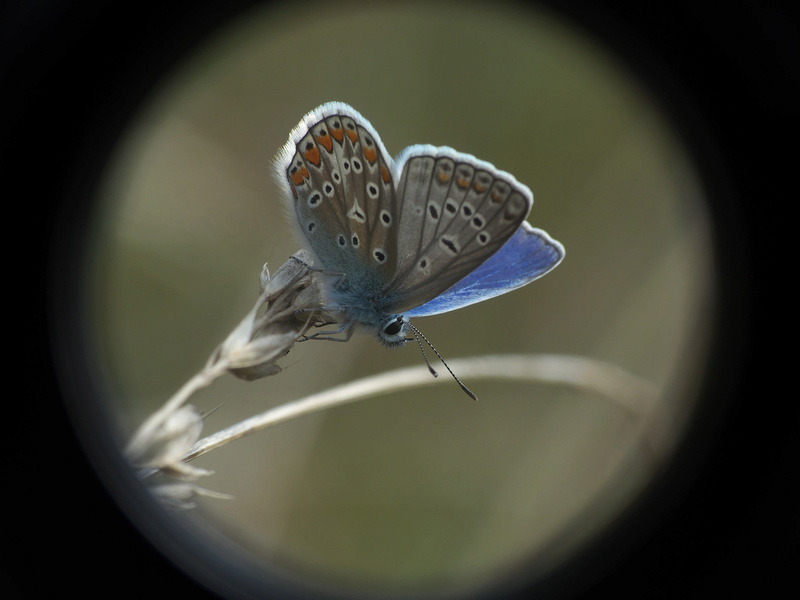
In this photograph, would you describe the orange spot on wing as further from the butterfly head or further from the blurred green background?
the blurred green background

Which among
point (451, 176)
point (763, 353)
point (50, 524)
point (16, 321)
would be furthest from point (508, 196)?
point (50, 524)

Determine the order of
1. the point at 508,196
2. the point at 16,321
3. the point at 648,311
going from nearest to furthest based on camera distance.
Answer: the point at 16,321 → the point at 508,196 → the point at 648,311

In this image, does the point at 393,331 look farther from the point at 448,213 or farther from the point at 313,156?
the point at 313,156

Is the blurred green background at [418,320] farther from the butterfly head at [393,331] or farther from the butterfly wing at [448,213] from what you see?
the butterfly wing at [448,213]

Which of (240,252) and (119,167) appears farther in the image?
(240,252)

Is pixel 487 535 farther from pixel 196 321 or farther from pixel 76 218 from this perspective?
pixel 76 218

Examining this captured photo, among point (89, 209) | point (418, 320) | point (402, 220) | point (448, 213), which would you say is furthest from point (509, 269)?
point (89, 209)
